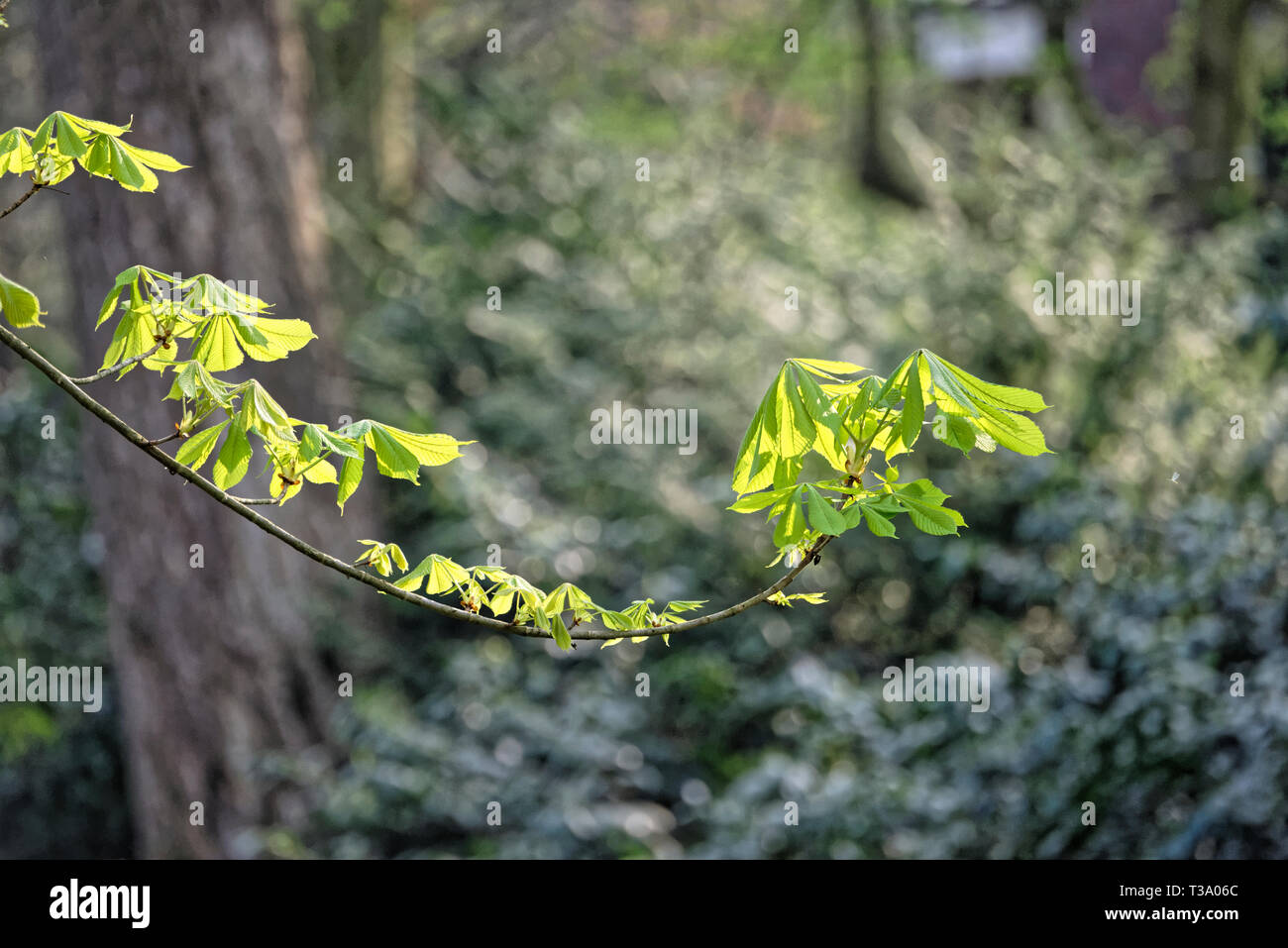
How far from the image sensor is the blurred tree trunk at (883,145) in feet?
27.9

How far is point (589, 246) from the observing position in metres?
5.91

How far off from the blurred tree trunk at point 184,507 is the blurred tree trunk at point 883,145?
218 inches

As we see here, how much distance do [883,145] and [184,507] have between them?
731 centimetres

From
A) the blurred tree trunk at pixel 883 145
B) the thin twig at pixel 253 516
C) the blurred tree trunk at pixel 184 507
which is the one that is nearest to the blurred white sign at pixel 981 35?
the blurred tree trunk at pixel 883 145

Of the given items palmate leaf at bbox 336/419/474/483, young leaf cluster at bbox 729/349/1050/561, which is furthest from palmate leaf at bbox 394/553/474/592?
young leaf cluster at bbox 729/349/1050/561

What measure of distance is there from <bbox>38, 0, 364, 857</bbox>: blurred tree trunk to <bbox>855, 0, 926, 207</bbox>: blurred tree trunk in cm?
553

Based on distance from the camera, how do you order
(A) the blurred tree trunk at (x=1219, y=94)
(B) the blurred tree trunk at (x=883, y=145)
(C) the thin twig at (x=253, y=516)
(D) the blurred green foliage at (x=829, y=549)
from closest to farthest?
(C) the thin twig at (x=253, y=516)
(D) the blurred green foliage at (x=829, y=549)
(A) the blurred tree trunk at (x=1219, y=94)
(B) the blurred tree trunk at (x=883, y=145)

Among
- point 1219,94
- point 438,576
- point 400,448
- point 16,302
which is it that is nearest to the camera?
point 16,302

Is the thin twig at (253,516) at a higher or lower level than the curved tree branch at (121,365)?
lower

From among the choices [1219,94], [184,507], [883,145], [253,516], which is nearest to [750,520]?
[184,507]

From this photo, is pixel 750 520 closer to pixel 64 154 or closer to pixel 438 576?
pixel 438 576

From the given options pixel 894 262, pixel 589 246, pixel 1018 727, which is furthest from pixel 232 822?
pixel 894 262

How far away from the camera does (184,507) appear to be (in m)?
4.26

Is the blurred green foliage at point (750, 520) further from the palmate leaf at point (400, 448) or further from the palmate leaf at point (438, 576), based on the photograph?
the palmate leaf at point (400, 448)
